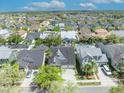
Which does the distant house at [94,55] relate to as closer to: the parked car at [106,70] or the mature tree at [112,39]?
the parked car at [106,70]

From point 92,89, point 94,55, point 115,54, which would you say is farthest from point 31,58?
point 115,54

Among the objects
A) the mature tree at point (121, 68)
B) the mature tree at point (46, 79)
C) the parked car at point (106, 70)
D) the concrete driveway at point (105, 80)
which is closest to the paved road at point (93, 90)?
the concrete driveway at point (105, 80)

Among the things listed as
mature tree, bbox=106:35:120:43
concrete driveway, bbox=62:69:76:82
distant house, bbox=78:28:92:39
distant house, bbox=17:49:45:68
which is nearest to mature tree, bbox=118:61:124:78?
concrete driveway, bbox=62:69:76:82

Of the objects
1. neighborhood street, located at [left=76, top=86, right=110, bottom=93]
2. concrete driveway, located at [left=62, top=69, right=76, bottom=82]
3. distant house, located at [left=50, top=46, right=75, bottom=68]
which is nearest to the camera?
neighborhood street, located at [left=76, top=86, right=110, bottom=93]

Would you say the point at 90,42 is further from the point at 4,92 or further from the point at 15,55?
the point at 4,92

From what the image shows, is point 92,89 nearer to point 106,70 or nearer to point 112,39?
point 106,70

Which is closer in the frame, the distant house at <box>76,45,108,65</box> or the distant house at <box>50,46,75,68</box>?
the distant house at <box>76,45,108,65</box>

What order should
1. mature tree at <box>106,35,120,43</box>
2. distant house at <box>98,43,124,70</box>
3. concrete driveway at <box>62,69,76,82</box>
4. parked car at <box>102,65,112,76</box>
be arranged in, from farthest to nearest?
mature tree at <box>106,35,120,43</box> → distant house at <box>98,43,124,70</box> → parked car at <box>102,65,112,76</box> → concrete driveway at <box>62,69,76,82</box>

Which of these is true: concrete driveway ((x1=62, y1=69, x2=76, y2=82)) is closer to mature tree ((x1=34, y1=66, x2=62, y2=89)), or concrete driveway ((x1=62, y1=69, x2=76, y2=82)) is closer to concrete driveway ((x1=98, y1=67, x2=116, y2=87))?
concrete driveway ((x1=98, y1=67, x2=116, y2=87))

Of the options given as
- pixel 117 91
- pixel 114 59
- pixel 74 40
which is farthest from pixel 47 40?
pixel 117 91
